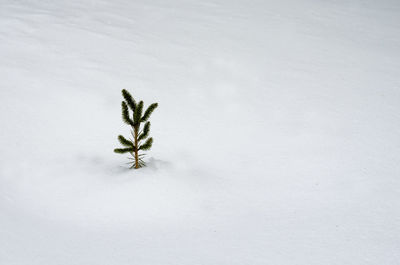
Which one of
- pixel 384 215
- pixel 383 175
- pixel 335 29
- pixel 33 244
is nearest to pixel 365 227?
pixel 384 215

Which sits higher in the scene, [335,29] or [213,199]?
[335,29]

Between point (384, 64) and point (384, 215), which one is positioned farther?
point (384, 64)

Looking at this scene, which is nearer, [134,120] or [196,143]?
[134,120]

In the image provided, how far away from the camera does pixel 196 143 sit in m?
3.05

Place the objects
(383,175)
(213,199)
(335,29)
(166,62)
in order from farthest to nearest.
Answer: (335,29), (166,62), (383,175), (213,199)

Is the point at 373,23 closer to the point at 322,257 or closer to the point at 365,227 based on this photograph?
the point at 365,227

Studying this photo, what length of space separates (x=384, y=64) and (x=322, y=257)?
3.94 m

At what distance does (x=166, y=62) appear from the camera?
4.48 m

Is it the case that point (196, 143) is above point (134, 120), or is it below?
below

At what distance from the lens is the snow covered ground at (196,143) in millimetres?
2037

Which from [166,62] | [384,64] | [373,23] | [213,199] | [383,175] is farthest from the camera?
[373,23]

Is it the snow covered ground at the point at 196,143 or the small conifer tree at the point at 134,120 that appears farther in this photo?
the small conifer tree at the point at 134,120

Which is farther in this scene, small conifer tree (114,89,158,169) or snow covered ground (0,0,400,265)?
small conifer tree (114,89,158,169)

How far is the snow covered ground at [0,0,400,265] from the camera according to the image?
2037 mm
